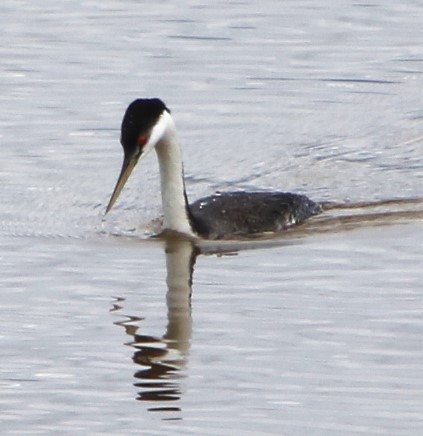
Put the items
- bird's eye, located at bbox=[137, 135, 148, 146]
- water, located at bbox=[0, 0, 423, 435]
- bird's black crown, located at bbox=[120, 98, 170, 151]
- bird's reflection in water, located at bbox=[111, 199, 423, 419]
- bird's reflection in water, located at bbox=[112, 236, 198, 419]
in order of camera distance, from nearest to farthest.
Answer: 1. water, located at bbox=[0, 0, 423, 435]
2. bird's reflection in water, located at bbox=[112, 236, 198, 419]
3. bird's reflection in water, located at bbox=[111, 199, 423, 419]
4. bird's black crown, located at bbox=[120, 98, 170, 151]
5. bird's eye, located at bbox=[137, 135, 148, 146]

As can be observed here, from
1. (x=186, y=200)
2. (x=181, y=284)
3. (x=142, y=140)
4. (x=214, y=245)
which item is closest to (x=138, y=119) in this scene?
(x=142, y=140)

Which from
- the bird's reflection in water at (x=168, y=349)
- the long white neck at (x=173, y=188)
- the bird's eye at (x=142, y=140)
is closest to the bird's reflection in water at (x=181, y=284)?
the bird's reflection in water at (x=168, y=349)

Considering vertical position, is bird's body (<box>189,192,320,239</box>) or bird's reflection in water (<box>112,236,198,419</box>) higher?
bird's body (<box>189,192,320,239</box>)

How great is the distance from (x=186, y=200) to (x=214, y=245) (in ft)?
1.41

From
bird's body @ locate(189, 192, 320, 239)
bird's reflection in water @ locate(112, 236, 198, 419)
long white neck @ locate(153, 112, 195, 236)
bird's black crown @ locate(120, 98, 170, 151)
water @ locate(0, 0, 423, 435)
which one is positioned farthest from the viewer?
bird's body @ locate(189, 192, 320, 239)

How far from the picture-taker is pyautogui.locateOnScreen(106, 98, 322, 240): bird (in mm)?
13969

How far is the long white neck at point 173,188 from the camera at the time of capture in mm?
14547

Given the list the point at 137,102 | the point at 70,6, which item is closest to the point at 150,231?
the point at 137,102

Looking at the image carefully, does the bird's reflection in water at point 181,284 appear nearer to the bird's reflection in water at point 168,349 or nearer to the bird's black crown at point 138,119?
the bird's reflection in water at point 168,349

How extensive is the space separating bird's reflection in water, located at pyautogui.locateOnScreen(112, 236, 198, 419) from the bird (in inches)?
43.5

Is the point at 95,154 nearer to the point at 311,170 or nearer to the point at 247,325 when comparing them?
the point at 311,170

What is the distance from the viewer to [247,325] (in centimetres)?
1170

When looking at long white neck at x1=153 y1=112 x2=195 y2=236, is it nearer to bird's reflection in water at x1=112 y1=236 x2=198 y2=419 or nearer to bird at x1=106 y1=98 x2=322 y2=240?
bird at x1=106 y1=98 x2=322 y2=240

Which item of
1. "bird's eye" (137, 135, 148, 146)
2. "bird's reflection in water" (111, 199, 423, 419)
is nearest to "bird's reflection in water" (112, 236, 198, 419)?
"bird's reflection in water" (111, 199, 423, 419)
